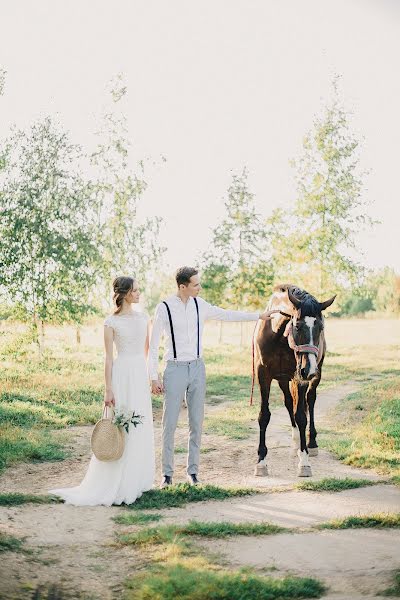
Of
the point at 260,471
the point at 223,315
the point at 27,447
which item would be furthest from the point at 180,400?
the point at 27,447

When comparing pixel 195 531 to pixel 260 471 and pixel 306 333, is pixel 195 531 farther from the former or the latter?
pixel 306 333

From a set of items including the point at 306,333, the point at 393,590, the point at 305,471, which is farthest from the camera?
the point at 305,471

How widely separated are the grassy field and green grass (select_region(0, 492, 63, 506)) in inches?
85.3

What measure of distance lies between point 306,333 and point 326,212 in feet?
70.1

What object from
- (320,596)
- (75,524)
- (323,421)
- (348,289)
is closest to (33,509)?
(75,524)

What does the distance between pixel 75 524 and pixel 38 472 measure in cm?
277

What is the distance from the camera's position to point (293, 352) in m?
8.40

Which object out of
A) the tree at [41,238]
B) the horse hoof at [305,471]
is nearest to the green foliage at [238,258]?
the tree at [41,238]

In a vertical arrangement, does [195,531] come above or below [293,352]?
below

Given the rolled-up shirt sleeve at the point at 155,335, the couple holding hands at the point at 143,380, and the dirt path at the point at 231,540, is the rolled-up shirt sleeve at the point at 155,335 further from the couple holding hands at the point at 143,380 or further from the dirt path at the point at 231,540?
the dirt path at the point at 231,540

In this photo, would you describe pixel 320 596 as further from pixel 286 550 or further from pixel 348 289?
pixel 348 289

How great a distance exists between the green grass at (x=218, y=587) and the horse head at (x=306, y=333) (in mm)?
3306

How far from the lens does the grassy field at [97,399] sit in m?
9.48

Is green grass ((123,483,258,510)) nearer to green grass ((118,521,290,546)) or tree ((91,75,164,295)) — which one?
green grass ((118,521,290,546))
